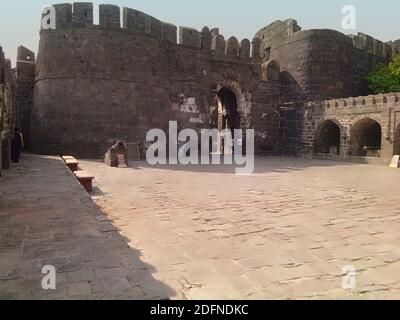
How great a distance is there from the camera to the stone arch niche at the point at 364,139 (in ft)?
52.6

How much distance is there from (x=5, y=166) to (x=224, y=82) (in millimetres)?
12570

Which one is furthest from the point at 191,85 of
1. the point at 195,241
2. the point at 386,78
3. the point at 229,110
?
the point at 195,241

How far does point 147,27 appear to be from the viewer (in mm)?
15648

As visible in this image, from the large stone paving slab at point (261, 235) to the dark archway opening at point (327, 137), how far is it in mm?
9960

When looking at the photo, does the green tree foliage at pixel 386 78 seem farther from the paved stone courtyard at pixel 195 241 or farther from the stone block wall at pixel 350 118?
the paved stone courtyard at pixel 195 241

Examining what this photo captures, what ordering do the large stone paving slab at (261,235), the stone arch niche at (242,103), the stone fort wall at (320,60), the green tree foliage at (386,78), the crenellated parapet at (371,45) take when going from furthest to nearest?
the crenellated parapet at (371,45) < the stone arch niche at (242,103) < the green tree foliage at (386,78) < the stone fort wall at (320,60) < the large stone paving slab at (261,235)

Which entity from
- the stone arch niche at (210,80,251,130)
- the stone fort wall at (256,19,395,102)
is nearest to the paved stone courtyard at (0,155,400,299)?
the stone arch niche at (210,80,251,130)

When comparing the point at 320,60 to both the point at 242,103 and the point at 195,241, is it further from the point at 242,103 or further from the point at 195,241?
the point at 195,241

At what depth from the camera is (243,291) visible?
2.78 m

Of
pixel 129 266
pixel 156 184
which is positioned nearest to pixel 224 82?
pixel 156 184

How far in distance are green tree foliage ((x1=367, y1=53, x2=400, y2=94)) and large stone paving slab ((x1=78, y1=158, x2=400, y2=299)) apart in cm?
1308

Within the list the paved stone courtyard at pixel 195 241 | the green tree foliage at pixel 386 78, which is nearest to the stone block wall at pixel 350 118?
the green tree foliage at pixel 386 78
